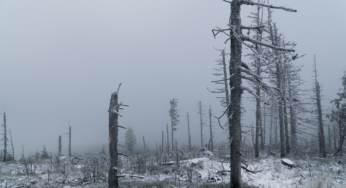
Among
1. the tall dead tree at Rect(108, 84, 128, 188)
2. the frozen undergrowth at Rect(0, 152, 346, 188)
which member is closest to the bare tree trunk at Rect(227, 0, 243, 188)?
the frozen undergrowth at Rect(0, 152, 346, 188)

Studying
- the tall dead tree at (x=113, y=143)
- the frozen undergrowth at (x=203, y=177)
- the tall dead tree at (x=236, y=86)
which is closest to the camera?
the tall dead tree at (x=236, y=86)

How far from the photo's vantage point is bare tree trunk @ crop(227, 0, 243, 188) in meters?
6.16

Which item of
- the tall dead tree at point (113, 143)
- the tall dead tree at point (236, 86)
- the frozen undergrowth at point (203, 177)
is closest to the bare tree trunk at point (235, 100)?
the tall dead tree at point (236, 86)

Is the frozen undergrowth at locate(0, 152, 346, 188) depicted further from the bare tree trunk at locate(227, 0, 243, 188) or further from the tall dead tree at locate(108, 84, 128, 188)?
the bare tree trunk at locate(227, 0, 243, 188)

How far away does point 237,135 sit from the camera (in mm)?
6227

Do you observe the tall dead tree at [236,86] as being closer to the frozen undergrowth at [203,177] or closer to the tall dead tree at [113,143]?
the frozen undergrowth at [203,177]

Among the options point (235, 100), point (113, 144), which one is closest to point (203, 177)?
point (113, 144)

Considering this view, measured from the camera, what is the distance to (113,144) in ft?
32.5

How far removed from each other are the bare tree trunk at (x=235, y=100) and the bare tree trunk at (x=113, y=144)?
6157 mm

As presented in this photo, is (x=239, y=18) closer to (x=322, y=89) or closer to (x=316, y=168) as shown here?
(x=316, y=168)

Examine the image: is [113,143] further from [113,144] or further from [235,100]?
[235,100]

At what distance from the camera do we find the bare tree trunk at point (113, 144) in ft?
32.1

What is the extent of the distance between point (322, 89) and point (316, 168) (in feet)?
52.5

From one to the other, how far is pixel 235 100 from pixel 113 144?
6.78m
